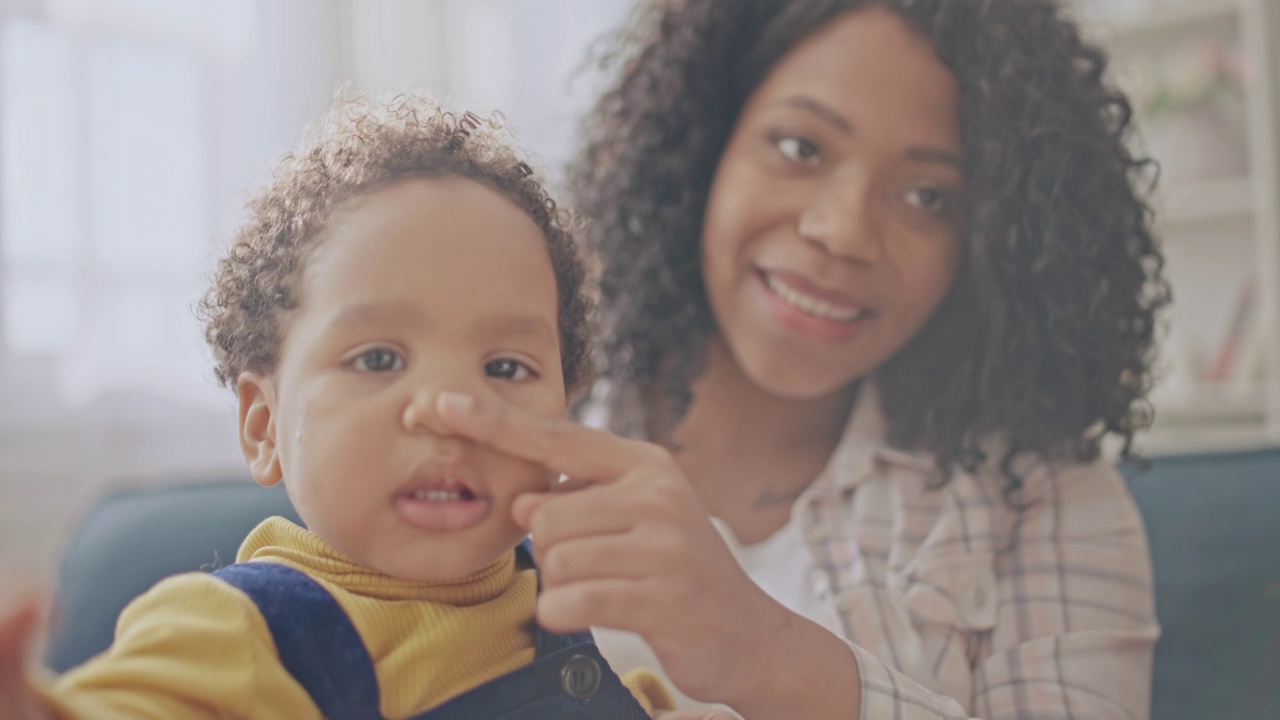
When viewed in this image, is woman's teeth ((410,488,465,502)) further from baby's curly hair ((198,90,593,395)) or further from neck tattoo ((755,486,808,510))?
neck tattoo ((755,486,808,510))

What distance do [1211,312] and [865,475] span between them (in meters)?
1.55

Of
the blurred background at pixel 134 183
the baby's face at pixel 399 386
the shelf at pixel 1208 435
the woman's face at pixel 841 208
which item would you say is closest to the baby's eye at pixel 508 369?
the baby's face at pixel 399 386

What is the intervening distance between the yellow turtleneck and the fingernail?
90 mm

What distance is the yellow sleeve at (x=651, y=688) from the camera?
58 centimetres

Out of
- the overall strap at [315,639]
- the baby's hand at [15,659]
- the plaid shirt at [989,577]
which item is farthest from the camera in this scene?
the plaid shirt at [989,577]

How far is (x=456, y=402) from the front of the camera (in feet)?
1.35

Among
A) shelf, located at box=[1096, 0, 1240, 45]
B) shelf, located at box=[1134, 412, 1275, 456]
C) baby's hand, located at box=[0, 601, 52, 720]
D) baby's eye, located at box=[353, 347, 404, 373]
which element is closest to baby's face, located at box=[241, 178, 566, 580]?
baby's eye, located at box=[353, 347, 404, 373]

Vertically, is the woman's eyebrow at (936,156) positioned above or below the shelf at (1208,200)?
below

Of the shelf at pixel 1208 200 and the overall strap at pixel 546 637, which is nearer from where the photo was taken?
the overall strap at pixel 546 637

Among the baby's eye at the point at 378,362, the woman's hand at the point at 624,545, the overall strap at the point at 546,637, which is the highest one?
the baby's eye at the point at 378,362

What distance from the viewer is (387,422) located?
0.42m

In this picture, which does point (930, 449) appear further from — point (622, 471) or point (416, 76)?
point (416, 76)

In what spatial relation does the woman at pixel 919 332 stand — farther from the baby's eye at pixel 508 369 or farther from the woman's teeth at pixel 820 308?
the baby's eye at pixel 508 369

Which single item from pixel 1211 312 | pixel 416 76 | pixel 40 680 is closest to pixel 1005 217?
pixel 40 680
